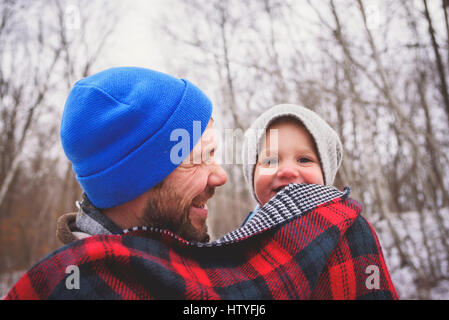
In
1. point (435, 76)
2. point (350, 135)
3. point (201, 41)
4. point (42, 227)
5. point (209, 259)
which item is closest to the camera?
point (209, 259)

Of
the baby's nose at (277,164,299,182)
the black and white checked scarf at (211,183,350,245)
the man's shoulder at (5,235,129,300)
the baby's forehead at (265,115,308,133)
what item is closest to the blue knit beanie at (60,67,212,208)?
the man's shoulder at (5,235,129,300)

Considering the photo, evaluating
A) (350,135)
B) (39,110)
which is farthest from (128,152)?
(350,135)

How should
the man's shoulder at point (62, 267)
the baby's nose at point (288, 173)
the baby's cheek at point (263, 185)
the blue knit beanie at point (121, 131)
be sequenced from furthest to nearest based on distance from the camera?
1. the baby's cheek at point (263, 185)
2. the baby's nose at point (288, 173)
3. the blue knit beanie at point (121, 131)
4. the man's shoulder at point (62, 267)

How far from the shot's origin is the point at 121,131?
1.06 m

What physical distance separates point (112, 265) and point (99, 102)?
0.61 metres

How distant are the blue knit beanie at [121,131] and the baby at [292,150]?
2.13 ft

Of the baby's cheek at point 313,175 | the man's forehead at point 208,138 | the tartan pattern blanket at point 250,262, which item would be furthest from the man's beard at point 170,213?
the baby's cheek at point 313,175

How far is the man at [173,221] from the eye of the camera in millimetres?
831

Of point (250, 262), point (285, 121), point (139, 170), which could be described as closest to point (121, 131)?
point (139, 170)

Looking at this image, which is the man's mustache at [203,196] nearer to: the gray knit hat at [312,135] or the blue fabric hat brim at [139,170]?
the blue fabric hat brim at [139,170]

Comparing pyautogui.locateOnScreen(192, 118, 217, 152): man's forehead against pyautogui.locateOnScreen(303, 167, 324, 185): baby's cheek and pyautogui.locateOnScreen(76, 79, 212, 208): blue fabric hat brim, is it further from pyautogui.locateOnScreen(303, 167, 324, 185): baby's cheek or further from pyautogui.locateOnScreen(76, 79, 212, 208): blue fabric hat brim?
pyautogui.locateOnScreen(303, 167, 324, 185): baby's cheek

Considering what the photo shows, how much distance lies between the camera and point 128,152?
108 cm

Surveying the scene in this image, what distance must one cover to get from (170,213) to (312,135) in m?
0.99

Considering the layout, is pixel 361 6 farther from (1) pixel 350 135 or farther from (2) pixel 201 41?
(1) pixel 350 135
